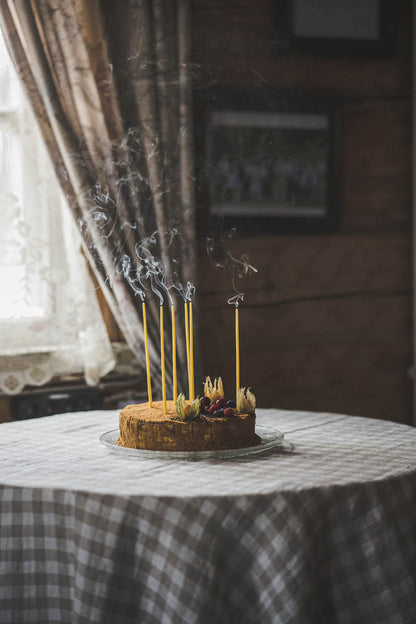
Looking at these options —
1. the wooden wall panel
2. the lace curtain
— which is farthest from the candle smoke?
the lace curtain

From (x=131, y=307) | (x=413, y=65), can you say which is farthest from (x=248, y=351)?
(x=413, y=65)

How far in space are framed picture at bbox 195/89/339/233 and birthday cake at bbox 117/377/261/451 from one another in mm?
1395

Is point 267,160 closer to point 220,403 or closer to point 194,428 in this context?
point 220,403

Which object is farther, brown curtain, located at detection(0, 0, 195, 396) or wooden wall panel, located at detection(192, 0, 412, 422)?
wooden wall panel, located at detection(192, 0, 412, 422)

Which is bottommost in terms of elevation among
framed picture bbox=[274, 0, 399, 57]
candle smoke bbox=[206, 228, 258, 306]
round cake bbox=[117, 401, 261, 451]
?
round cake bbox=[117, 401, 261, 451]

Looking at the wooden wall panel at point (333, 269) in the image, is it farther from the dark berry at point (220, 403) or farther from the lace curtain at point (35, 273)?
the dark berry at point (220, 403)

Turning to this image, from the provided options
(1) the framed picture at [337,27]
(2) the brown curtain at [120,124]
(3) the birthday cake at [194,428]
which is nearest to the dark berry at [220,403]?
(3) the birthday cake at [194,428]

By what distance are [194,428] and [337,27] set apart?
85.2 inches

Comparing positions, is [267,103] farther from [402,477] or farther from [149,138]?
[402,477]

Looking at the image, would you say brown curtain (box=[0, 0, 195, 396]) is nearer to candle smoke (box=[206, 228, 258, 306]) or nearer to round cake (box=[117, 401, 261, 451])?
candle smoke (box=[206, 228, 258, 306])

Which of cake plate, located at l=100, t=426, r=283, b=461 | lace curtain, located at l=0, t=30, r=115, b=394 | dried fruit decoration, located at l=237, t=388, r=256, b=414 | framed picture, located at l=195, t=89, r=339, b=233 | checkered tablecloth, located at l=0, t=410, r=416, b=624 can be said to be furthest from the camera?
framed picture, located at l=195, t=89, r=339, b=233

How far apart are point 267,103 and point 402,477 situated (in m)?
1.96

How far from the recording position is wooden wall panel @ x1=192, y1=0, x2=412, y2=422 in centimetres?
302

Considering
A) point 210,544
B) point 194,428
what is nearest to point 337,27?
point 194,428
